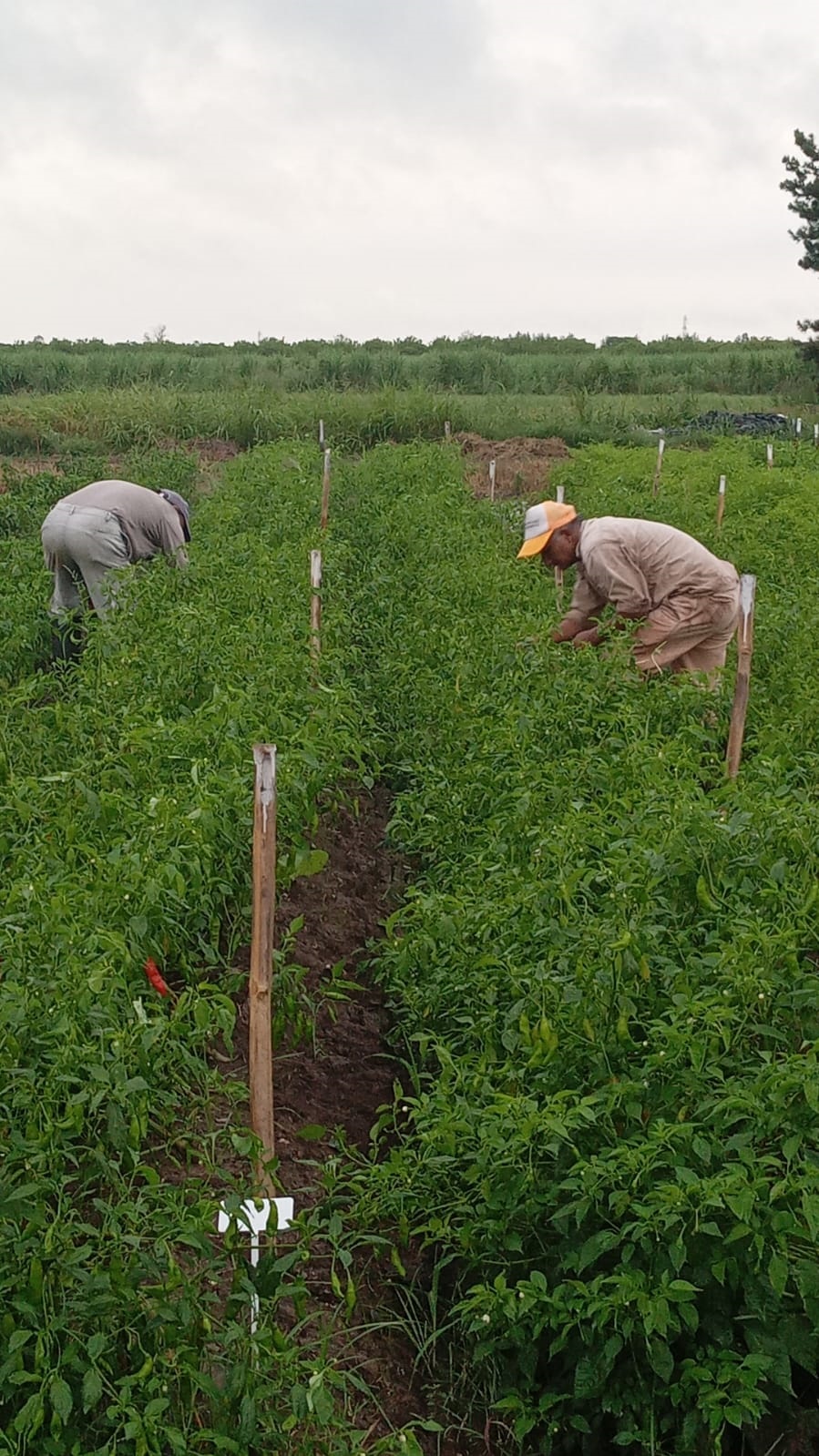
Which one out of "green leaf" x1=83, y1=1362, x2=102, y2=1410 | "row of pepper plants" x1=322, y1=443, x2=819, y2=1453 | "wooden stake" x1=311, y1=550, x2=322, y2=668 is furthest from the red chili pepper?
"wooden stake" x1=311, y1=550, x2=322, y2=668

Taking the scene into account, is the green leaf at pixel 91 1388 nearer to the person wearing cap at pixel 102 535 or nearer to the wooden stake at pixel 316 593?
the wooden stake at pixel 316 593

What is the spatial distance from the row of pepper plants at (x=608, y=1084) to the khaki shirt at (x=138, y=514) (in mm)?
3624

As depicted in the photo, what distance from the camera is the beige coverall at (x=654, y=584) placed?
272 inches

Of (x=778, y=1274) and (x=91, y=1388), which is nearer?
(x=91, y=1388)

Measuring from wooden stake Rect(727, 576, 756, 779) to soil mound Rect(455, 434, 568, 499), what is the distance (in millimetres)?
12152

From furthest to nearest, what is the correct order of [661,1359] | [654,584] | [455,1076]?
[654,584] → [455,1076] → [661,1359]

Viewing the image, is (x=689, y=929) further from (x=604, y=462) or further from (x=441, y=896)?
(x=604, y=462)

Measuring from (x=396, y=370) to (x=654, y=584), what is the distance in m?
22.8

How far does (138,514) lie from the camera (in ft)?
27.7

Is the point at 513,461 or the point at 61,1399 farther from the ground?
the point at 61,1399

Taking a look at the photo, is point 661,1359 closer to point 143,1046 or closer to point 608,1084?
point 608,1084

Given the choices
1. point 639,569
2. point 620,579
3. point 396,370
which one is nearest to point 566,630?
point 620,579

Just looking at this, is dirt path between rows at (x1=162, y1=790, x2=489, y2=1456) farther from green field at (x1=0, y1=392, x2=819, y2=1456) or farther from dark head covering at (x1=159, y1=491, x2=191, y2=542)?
dark head covering at (x1=159, y1=491, x2=191, y2=542)

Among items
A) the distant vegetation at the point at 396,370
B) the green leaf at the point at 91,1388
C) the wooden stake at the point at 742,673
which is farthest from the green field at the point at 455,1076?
the distant vegetation at the point at 396,370
